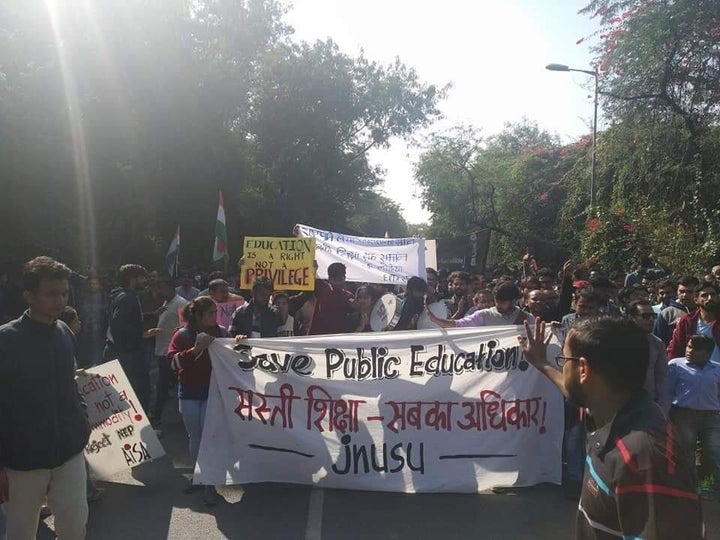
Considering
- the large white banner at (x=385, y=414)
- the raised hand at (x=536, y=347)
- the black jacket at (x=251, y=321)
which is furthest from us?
the black jacket at (x=251, y=321)

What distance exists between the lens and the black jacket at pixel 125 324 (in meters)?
7.21

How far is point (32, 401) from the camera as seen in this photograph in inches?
123

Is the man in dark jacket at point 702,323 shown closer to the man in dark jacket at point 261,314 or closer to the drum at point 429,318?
the drum at point 429,318

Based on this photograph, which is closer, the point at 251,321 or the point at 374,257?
the point at 251,321

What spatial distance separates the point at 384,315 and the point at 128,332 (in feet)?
9.22

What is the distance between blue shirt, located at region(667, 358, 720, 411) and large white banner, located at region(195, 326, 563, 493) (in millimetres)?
949

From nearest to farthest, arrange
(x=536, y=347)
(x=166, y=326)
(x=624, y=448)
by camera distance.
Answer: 1. (x=624, y=448)
2. (x=536, y=347)
3. (x=166, y=326)

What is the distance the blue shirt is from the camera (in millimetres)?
5105

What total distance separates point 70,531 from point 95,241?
1601cm

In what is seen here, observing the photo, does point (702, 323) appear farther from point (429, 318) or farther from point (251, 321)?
point (251, 321)

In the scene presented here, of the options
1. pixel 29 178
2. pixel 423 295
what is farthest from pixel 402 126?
pixel 423 295

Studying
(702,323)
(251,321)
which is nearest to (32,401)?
(251,321)

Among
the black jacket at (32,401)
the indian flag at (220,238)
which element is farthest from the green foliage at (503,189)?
the black jacket at (32,401)

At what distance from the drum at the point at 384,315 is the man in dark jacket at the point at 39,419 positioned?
417 cm
